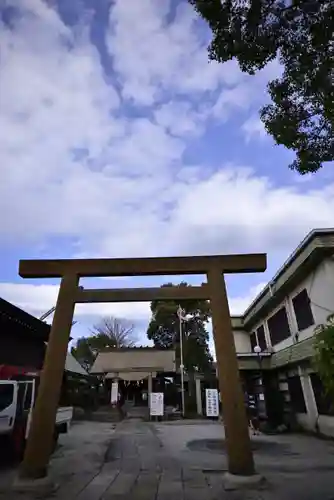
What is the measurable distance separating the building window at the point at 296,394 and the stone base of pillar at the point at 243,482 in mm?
10471

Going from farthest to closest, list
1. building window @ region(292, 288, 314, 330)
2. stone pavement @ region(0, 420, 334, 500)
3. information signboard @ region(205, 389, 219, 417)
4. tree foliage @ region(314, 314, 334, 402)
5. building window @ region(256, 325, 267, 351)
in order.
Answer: information signboard @ region(205, 389, 219, 417) → building window @ region(256, 325, 267, 351) → building window @ region(292, 288, 314, 330) → stone pavement @ region(0, 420, 334, 500) → tree foliage @ region(314, 314, 334, 402)

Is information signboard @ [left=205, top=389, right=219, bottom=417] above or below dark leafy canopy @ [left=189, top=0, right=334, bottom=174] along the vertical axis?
below

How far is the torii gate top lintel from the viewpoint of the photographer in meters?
8.33

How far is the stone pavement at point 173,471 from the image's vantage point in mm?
6371

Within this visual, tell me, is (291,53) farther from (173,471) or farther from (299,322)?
(299,322)

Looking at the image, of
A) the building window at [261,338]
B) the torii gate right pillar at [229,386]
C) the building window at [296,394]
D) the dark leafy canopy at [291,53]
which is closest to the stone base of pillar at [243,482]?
the torii gate right pillar at [229,386]

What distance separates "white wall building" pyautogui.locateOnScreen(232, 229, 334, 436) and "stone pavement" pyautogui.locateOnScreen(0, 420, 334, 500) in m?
1.74

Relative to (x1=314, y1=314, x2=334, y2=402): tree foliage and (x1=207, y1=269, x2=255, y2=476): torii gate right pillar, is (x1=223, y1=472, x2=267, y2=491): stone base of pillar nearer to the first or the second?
(x1=207, y1=269, x2=255, y2=476): torii gate right pillar

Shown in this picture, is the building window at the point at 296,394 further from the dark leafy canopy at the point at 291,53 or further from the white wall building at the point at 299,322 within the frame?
the dark leafy canopy at the point at 291,53

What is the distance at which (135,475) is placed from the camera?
8094 millimetres

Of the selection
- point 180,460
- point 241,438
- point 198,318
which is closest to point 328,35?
point 241,438

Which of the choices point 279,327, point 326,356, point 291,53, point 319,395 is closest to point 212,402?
point 279,327

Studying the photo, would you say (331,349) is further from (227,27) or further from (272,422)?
(272,422)

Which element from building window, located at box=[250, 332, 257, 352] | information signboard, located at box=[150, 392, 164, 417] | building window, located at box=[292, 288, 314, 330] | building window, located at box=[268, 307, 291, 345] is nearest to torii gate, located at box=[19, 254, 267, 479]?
building window, located at box=[292, 288, 314, 330]
